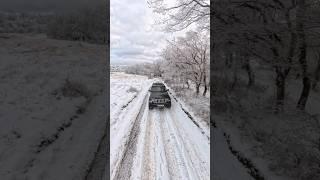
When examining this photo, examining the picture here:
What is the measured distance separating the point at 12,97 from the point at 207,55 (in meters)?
21.5

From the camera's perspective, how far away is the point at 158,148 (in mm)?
11586

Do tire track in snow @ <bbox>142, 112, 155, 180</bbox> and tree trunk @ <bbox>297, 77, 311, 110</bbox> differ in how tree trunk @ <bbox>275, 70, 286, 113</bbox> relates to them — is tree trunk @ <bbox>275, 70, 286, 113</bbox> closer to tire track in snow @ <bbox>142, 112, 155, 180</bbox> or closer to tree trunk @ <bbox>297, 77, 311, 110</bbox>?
tree trunk @ <bbox>297, 77, 311, 110</bbox>

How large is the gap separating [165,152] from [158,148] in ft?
1.89

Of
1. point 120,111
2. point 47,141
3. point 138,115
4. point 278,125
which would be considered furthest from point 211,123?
point 47,141

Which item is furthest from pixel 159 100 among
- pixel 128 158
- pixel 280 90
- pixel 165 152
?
pixel 128 158

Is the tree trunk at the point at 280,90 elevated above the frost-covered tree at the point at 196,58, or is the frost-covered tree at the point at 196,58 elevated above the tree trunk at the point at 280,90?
the frost-covered tree at the point at 196,58

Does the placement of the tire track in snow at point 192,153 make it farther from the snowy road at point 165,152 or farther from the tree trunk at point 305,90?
the tree trunk at point 305,90

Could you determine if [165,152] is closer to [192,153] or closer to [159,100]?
[192,153]

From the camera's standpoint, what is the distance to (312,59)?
17594mm

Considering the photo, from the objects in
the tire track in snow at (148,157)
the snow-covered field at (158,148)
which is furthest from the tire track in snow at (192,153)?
the tire track in snow at (148,157)

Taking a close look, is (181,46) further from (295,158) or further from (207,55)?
(295,158)

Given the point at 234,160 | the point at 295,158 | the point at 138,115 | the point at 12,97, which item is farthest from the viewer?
→ the point at 138,115


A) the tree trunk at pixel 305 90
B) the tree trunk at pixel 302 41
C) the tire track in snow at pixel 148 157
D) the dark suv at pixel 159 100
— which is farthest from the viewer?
the dark suv at pixel 159 100

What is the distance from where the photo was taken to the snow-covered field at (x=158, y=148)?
9.15 meters
